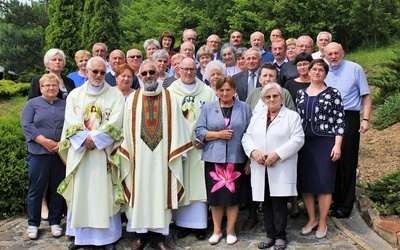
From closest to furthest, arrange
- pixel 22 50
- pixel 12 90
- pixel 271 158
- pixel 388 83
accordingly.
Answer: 1. pixel 271 158
2. pixel 388 83
3. pixel 12 90
4. pixel 22 50

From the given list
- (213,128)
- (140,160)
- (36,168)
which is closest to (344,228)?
(213,128)

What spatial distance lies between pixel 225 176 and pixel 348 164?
5.33 ft

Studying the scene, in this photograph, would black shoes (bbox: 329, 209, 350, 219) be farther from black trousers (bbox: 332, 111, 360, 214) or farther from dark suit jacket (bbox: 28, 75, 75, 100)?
dark suit jacket (bbox: 28, 75, 75, 100)

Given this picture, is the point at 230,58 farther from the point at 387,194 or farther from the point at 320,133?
the point at 387,194

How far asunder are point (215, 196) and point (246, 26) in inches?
477

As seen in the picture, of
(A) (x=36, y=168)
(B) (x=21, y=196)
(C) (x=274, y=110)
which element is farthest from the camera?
(B) (x=21, y=196)

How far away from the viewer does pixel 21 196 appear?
6512mm

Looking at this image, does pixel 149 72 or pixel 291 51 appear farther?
pixel 291 51

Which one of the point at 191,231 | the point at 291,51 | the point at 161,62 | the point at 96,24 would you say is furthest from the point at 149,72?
the point at 96,24

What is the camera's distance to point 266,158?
511 centimetres

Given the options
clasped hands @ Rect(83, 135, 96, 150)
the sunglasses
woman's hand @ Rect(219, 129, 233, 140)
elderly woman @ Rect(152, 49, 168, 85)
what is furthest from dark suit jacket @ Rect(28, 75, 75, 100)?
woman's hand @ Rect(219, 129, 233, 140)

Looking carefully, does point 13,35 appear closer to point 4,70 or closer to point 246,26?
point 4,70

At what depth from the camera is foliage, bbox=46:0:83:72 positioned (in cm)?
1429

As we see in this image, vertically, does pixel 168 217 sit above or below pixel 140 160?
below
